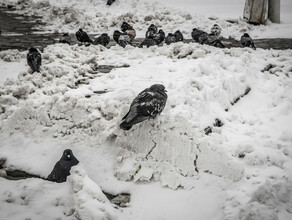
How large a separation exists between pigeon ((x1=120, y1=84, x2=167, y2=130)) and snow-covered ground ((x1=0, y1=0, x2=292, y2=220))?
0.24 meters

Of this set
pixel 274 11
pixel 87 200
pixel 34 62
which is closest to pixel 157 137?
pixel 87 200

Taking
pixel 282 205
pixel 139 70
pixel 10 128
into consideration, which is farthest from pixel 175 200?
pixel 139 70

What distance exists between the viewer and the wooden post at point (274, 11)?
10460mm

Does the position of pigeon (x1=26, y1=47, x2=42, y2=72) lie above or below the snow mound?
above

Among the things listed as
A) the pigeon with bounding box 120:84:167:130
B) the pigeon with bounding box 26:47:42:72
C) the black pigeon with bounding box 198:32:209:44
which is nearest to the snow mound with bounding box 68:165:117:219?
the pigeon with bounding box 120:84:167:130

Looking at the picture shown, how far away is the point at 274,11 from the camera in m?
10.5

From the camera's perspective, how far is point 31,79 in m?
5.71

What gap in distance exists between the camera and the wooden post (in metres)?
10.5

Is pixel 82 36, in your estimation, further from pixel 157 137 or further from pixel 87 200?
pixel 87 200

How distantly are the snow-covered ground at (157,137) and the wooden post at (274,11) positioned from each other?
4508 millimetres

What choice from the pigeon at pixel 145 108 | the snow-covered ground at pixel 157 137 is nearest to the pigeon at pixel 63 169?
the snow-covered ground at pixel 157 137

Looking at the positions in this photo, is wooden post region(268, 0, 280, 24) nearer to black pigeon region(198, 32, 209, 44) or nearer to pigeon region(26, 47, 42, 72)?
black pigeon region(198, 32, 209, 44)

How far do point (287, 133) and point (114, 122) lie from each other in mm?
2449

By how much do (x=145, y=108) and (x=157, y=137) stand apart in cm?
47
